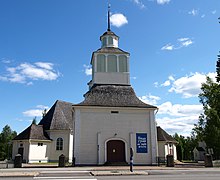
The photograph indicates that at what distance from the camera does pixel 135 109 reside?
90.7ft

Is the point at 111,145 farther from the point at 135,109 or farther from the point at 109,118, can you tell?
the point at 135,109

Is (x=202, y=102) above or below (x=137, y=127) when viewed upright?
above

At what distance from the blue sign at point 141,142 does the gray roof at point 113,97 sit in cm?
317

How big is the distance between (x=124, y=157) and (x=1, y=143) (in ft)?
195

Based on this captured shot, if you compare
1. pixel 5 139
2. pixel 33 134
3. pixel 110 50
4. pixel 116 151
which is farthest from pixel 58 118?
pixel 5 139

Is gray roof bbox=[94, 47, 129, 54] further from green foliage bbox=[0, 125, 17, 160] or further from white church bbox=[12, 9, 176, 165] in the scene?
green foliage bbox=[0, 125, 17, 160]

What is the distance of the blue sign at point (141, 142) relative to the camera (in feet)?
88.1

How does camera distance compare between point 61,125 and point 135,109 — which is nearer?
point 135,109

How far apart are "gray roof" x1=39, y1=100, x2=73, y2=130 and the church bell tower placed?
41.3 ft

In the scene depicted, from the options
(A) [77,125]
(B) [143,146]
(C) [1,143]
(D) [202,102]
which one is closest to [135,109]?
(B) [143,146]

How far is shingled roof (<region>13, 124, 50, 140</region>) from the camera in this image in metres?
37.3

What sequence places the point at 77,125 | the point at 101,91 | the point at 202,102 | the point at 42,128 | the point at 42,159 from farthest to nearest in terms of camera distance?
the point at 202,102 < the point at 42,128 < the point at 42,159 < the point at 101,91 < the point at 77,125

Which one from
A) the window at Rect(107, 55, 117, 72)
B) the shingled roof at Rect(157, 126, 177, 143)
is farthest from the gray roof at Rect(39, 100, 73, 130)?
the window at Rect(107, 55, 117, 72)

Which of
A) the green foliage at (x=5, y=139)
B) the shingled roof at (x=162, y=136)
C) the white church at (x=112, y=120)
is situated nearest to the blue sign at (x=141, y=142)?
the white church at (x=112, y=120)
